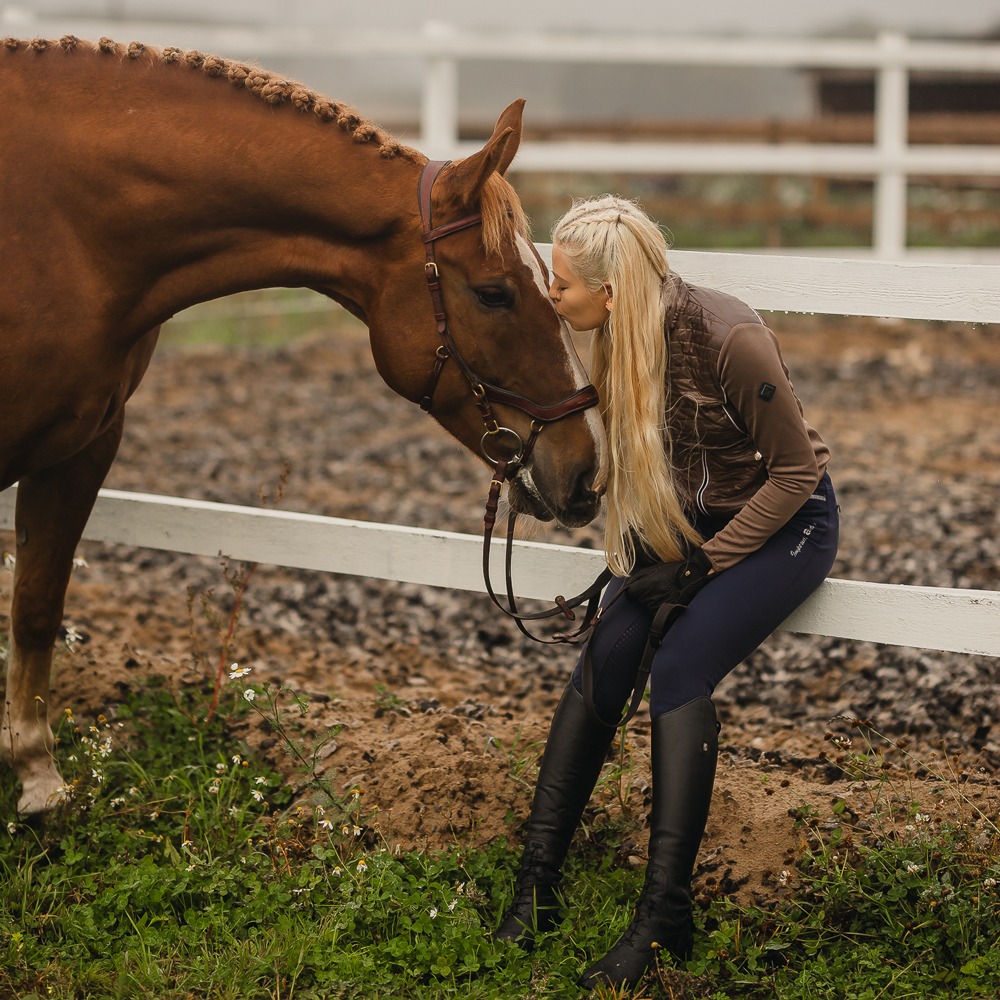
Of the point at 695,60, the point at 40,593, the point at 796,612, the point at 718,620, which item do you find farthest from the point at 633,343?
the point at 695,60

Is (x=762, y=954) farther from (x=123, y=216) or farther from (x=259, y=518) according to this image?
(x=123, y=216)

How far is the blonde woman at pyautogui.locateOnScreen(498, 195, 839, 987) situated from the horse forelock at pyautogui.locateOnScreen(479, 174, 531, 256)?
0.41 feet

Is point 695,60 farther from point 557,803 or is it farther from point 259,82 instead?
point 557,803

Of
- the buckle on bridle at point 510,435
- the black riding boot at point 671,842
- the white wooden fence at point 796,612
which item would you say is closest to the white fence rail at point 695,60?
the white wooden fence at point 796,612

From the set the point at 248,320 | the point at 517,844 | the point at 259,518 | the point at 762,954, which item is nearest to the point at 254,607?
the point at 259,518

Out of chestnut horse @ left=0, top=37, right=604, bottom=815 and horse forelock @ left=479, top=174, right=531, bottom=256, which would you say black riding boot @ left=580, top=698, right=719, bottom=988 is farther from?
horse forelock @ left=479, top=174, right=531, bottom=256

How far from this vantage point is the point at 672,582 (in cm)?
303

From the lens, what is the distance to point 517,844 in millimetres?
3377

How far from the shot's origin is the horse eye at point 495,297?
9.91ft

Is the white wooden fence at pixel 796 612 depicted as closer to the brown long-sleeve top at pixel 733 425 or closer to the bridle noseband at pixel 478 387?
the brown long-sleeve top at pixel 733 425

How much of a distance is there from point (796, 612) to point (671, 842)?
83cm

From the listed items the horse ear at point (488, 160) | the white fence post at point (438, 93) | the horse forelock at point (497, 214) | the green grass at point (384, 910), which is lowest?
the green grass at point (384, 910)

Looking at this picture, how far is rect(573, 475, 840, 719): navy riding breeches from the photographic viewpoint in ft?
9.59


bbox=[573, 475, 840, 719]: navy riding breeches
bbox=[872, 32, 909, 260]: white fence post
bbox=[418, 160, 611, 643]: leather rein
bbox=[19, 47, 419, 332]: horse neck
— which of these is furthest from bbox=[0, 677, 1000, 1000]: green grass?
bbox=[872, 32, 909, 260]: white fence post
